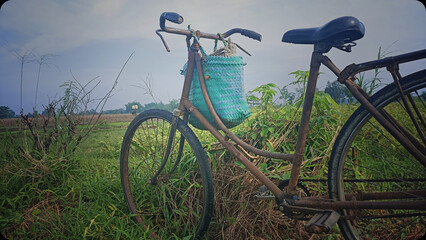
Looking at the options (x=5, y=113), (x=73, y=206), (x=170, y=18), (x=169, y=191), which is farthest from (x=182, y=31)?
(x=5, y=113)

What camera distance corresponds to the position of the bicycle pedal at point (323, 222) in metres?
1.28

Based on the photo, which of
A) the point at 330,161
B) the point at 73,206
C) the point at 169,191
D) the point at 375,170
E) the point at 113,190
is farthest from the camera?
the point at 113,190

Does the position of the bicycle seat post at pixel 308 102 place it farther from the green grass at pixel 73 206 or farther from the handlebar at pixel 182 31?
the green grass at pixel 73 206

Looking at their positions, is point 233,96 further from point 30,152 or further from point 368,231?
point 30,152

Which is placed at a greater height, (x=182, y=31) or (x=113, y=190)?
(x=182, y=31)

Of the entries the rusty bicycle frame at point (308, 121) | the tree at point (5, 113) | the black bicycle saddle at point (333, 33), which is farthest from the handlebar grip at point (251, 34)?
the tree at point (5, 113)

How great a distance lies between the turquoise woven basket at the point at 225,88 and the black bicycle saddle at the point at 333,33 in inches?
18.9

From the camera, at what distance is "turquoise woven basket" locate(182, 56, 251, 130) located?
1719 millimetres

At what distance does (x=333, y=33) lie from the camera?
1.21m

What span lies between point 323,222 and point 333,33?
0.96m

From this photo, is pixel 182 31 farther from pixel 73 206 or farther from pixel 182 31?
pixel 73 206

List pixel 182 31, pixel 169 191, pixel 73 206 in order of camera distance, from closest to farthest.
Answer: pixel 182 31, pixel 169 191, pixel 73 206

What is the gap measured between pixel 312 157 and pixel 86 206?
6.69ft

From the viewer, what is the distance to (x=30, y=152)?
2.76 metres
